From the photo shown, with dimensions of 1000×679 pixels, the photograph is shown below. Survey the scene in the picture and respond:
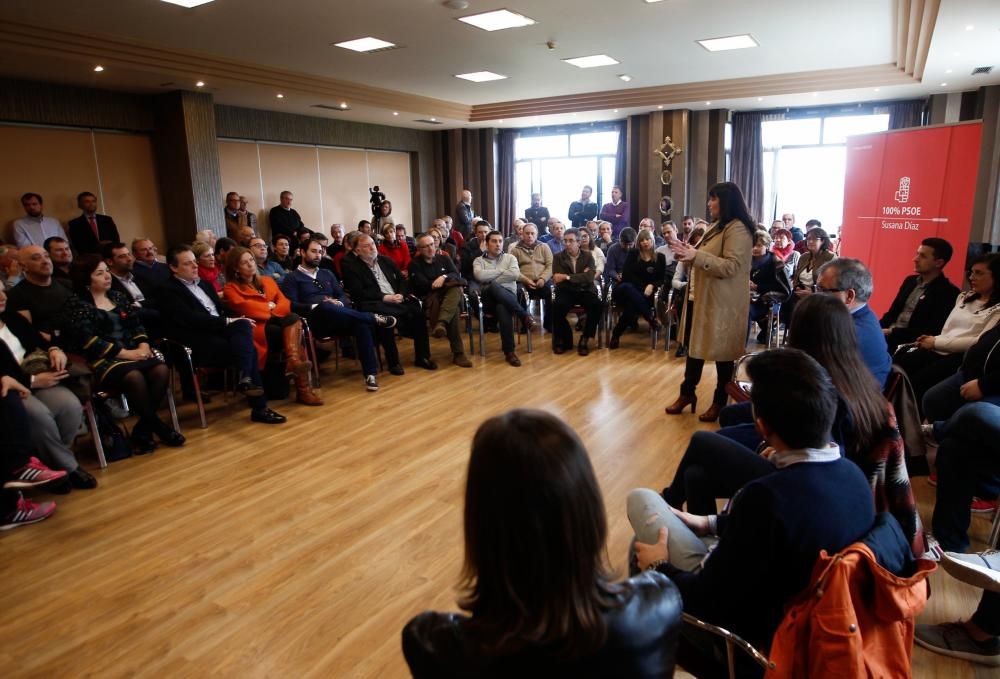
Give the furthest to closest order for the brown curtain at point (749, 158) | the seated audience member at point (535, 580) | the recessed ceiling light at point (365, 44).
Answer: the brown curtain at point (749, 158) → the recessed ceiling light at point (365, 44) → the seated audience member at point (535, 580)

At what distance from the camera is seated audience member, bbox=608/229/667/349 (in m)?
6.24

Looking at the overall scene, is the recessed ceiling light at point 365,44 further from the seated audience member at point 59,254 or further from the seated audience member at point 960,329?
the seated audience member at point 960,329

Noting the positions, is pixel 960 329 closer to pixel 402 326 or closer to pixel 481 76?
pixel 402 326

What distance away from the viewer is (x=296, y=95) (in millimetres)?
8109

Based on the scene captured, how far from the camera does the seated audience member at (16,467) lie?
9.64 ft

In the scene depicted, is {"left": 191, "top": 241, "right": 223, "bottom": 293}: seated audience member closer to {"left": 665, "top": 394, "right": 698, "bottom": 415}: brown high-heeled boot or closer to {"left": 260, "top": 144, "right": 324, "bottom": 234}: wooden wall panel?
{"left": 665, "top": 394, "right": 698, "bottom": 415}: brown high-heeled boot

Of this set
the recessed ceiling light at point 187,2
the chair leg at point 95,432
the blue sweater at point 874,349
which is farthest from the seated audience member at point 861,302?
the recessed ceiling light at point 187,2

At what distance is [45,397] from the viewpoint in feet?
10.9

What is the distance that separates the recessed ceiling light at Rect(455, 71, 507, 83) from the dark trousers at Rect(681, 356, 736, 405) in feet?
17.7

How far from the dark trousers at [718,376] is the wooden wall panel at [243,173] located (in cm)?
742

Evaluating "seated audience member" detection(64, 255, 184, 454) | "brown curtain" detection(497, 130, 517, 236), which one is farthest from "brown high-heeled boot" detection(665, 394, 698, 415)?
"brown curtain" detection(497, 130, 517, 236)

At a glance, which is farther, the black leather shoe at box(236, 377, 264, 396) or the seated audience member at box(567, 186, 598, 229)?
the seated audience member at box(567, 186, 598, 229)

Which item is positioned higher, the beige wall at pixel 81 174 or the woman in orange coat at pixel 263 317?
the beige wall at pixel 81 174

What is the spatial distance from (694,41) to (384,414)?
5.14m
